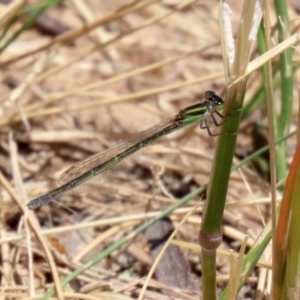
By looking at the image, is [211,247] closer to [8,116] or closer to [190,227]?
[190,227]

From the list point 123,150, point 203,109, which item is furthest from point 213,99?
point 123,150

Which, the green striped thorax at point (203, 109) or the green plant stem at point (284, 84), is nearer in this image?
the green striped thorax at point (203, 109)

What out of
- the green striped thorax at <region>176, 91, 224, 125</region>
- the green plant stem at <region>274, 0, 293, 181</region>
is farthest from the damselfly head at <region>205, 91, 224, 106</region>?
the green plant stem at <region>274, 0, 293, 181</region>

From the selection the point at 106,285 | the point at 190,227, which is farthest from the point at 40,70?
the point at 106,285

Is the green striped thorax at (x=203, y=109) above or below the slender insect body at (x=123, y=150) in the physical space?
above

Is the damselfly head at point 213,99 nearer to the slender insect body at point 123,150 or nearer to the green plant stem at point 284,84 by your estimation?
the slender insect body at point 123,150

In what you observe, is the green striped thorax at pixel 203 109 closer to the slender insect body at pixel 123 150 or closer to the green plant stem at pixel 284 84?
the slender insect body at pixel 123 150

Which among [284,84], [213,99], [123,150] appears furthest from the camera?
[284,84]

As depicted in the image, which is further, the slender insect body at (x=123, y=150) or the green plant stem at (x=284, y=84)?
the green plant stem at (x=284, y=84)

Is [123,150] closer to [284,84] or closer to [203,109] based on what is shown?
[203,109]

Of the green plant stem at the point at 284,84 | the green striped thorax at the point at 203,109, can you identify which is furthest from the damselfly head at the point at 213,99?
the green plant stem at the point at 284,84

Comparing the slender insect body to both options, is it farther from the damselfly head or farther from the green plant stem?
the green plant stem
